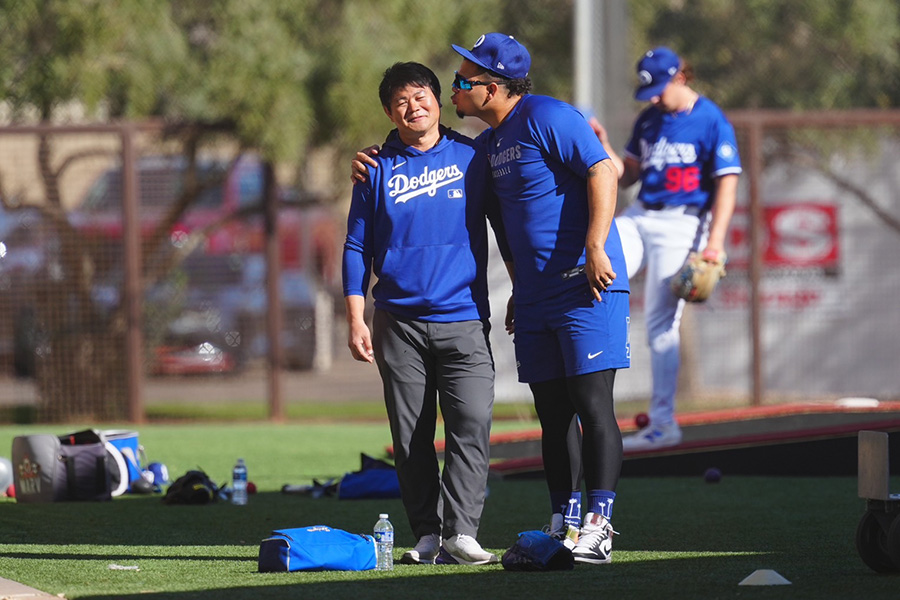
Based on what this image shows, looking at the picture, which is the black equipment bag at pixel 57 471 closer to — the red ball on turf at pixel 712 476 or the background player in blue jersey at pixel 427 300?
the background player in blue jersey at pixel 427 300

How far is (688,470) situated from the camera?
831cm

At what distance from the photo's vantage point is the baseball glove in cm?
804

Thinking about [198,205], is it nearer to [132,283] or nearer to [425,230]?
[132,283]

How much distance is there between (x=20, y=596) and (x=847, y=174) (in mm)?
10256

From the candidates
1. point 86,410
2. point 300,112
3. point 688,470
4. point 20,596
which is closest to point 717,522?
point 688,470

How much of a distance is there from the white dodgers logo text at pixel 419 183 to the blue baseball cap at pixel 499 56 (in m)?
0.42

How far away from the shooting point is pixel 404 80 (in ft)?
17.6

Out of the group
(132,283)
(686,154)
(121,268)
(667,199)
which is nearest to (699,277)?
(667,199)

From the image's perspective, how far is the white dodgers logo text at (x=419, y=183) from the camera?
17.6 feet

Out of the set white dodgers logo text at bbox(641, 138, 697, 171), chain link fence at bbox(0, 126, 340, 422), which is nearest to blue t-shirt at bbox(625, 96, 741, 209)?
white dodgers logo text at bbox(641, 138, 697, 171)

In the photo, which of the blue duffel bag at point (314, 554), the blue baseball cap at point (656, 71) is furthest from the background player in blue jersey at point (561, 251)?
the blue baseball cap at point (656, 71)

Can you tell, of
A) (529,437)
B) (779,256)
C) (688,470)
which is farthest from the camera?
(779,256)

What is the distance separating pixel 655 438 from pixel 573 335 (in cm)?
322

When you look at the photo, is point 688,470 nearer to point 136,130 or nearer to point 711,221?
point 711,221
